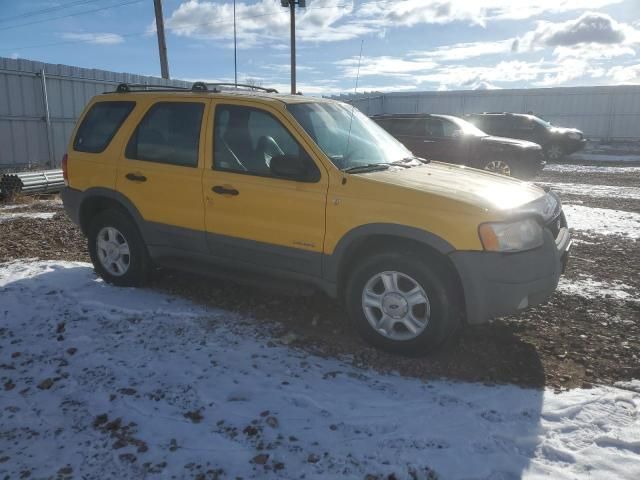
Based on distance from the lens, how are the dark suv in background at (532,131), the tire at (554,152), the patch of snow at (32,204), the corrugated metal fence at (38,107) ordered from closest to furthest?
the patch of snow at (32,204)
the corrugated metal fence at (38,107)
the dark suv in background at (532,131)
the tire at (554,152)

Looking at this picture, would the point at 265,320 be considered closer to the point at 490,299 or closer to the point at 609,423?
the point at 490,299

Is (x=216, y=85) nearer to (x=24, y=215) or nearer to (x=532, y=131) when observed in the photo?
(x=24, y=215)

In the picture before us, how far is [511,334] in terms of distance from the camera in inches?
170

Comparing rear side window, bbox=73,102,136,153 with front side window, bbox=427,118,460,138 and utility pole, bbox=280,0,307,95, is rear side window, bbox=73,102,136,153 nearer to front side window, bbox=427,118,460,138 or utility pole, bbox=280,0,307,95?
front side window, bbox=427,118,460,138

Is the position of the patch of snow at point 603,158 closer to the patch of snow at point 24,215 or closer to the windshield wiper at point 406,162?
the windshield wiper at point 406,162

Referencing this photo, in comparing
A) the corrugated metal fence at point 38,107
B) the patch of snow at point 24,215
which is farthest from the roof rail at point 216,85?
the corrugated metal fence at point 38,107

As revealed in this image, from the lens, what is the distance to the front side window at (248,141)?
4.21 m

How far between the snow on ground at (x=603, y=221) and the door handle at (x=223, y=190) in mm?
5895

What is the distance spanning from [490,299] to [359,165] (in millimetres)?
1450

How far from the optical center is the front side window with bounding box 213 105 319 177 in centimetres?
421

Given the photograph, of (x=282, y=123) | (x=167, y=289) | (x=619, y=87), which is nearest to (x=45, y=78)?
(x=167, y=289)

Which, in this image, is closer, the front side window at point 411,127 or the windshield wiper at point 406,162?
the windshield wiper at point 406,162

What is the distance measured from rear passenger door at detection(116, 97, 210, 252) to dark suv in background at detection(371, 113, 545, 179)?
837cm

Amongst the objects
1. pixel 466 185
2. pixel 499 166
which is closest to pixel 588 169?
pixel 499 166
